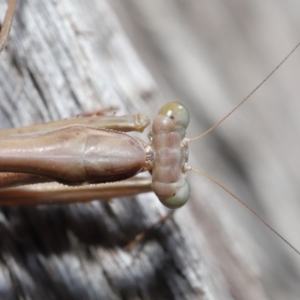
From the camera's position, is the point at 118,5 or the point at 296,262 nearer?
the point at 296,262

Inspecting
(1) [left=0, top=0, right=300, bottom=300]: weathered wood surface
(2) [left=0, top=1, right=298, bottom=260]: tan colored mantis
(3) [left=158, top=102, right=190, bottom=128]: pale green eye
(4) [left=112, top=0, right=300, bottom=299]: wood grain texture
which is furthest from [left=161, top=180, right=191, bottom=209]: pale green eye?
Result: (4) [left=112, top=0, right=300, bottom=299]: wood grain texture

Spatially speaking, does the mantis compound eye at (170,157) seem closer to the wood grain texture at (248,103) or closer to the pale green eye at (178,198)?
the pale green eye at (178,198)

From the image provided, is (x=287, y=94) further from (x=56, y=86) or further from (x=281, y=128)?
(x=56, y=86)

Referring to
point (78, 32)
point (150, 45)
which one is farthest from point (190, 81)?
point (78, 32)

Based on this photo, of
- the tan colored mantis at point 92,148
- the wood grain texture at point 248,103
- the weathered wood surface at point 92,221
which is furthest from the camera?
the wood grain texture at point 248,103

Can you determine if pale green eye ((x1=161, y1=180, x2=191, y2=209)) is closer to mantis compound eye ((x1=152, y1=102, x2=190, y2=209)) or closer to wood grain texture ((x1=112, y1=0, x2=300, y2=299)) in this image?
mantis compound eye ((x1=152, y1=102, x2=190, y2=209))

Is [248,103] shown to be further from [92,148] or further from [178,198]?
[92,148]

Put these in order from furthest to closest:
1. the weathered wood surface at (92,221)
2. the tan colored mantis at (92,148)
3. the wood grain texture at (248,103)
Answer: the wood grain texture at (248,103)
the weathered wood surface at (92,221)
the tan colored mantis at (92,148)

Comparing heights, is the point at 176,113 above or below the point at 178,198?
above

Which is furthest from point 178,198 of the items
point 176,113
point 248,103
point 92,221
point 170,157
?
point 248,103

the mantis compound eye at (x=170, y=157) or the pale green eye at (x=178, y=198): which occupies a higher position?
the mantis compound eye at (x=170, y=157)

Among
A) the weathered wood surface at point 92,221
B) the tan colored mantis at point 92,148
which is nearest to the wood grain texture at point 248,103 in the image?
the weathered wood surface at point 92,221
